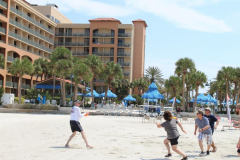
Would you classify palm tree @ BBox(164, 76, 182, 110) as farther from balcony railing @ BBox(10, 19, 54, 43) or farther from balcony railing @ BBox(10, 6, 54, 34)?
balcony railing @ BBox(10, 6, 54, 34)

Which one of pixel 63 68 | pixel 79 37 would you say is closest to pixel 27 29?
pixel 79 37

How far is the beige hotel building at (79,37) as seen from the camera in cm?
6156

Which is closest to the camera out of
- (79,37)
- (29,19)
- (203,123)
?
(203,123)

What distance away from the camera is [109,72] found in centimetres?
5659

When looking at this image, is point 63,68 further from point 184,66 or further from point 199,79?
point 199,79

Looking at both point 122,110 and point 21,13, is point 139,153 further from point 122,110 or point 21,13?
point 21,13

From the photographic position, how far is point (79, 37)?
245 feet

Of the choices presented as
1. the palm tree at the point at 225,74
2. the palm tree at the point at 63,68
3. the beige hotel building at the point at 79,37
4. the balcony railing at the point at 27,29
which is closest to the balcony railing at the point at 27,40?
the beige hotel building at the point at 79,37

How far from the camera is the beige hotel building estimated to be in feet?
202

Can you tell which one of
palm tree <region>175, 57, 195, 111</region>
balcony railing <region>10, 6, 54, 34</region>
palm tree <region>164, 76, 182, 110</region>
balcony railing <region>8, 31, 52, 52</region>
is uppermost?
balcony railing <region>10, 6, 54, 34</region>

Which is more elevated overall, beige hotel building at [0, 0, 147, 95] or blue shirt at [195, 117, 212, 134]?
beige hotel building at [0, 0, 147, 95]

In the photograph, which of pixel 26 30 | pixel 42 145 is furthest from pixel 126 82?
pixel 42 145

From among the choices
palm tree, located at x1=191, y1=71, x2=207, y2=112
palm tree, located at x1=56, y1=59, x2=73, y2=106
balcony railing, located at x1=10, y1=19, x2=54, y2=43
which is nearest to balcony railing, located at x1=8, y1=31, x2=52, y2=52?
balcony railing, located at x1=10, y1=19, x2=54, y2=43

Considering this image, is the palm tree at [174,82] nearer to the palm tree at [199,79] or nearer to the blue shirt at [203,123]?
the palm tree at [199,79]
